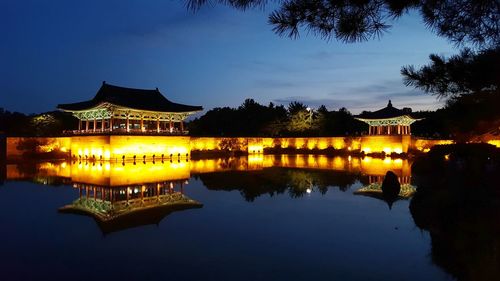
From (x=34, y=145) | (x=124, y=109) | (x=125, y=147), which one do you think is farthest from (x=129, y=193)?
(x=34, y=145)

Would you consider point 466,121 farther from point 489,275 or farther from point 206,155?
point 206,155

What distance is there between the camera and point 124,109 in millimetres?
29625

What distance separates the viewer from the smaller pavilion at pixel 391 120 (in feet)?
125

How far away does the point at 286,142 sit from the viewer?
45469 millimetres

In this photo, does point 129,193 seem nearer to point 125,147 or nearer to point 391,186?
point 391,186

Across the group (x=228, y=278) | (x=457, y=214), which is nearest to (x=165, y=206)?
(x=228, y=278)

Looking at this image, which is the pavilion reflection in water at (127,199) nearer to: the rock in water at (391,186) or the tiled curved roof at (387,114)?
the rock in water at (391,186)

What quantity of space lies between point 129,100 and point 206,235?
83.6 feet

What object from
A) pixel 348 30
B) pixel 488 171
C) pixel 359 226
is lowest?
pixel 359 226

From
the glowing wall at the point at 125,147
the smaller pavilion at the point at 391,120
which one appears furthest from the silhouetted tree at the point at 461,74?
the smaller pavilion at the point at 391,120

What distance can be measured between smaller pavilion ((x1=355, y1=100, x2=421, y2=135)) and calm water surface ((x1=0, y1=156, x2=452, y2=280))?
83.8ft

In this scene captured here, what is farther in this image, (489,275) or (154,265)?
(154,265)

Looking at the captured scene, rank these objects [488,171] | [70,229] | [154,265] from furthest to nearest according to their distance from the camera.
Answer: [488,171], [70,229], [154,265]

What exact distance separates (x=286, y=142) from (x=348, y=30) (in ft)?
134
